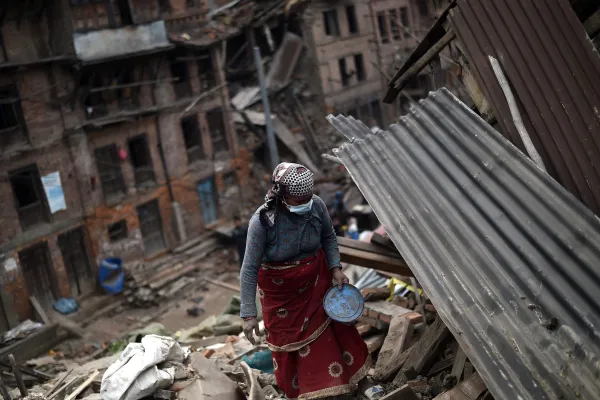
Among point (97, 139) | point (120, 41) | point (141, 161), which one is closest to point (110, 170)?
point (97, 139)

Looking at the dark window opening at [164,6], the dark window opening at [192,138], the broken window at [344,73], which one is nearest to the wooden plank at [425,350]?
the dark window opening at [192,138]

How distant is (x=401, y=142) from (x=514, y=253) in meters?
1.91

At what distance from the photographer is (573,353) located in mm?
3223

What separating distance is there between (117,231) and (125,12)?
8016 millimetres

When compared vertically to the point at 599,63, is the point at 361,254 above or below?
below

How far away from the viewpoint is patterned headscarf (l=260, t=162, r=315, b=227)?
463 cm

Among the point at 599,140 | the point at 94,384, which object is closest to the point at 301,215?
the point at 599,140

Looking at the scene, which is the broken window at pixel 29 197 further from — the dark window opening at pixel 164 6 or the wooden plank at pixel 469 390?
the wooden plank at pixel 469 390

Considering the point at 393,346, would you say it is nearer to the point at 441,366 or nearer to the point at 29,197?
the point at 441,366

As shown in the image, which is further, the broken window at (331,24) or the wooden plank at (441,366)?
the broken window at (331,24)

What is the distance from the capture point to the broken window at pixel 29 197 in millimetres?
20062

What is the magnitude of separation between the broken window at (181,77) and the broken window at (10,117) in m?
7.01

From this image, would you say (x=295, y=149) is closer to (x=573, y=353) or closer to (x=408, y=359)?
(x=408, y=359)

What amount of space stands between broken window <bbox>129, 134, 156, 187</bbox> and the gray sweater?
787 inches
